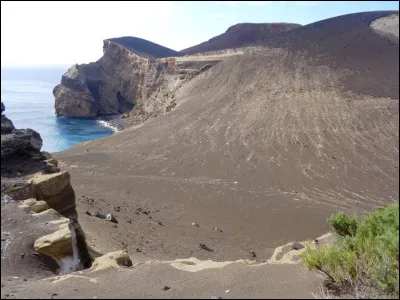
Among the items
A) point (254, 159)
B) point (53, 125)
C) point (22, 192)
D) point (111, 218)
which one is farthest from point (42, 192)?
point (53, 125)

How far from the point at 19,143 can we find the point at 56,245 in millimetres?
3236

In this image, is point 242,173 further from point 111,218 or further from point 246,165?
point 111,218

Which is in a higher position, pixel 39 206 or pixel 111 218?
pixel 39 206

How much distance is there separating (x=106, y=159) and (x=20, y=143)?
13.9 meters

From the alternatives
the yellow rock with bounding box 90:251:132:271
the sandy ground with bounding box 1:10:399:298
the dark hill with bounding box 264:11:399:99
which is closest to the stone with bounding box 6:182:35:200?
the yellow rock with bounding box 90:251:132:271

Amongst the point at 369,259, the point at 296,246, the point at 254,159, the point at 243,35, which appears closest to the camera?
the point at 369,259

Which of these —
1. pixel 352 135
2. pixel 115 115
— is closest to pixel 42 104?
pixel 115 115

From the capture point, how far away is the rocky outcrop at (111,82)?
4982 cm

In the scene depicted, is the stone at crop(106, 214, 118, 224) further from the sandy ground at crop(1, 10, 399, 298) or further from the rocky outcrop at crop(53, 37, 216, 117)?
the rocky outcrop at crop(53, 37, 216, 117)

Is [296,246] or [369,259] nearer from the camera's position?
[369,259]

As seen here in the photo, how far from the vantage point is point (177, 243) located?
13.0m

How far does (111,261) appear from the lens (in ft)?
26.5

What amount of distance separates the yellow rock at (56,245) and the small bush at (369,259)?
3.97 metres

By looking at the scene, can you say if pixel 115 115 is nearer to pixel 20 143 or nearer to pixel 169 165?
pixel 169 165
